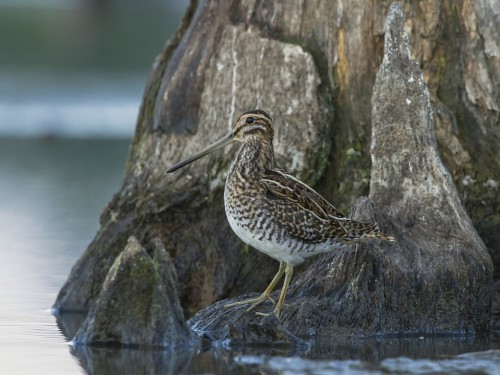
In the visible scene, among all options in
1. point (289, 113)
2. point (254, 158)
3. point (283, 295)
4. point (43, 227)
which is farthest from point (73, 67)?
point (283, 295)

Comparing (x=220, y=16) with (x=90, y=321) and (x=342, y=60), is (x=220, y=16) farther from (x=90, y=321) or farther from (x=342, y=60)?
(x=90, y=321)

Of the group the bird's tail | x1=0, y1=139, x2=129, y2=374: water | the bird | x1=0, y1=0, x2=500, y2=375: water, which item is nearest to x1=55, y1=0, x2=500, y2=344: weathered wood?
x1=0, y1=139, x2=129, y2=374: water

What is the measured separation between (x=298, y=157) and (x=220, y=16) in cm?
134

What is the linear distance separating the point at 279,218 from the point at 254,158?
0.55m

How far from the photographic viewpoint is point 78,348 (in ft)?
29.7

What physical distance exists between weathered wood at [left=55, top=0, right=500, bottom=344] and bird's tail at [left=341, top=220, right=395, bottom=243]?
1.51 metres

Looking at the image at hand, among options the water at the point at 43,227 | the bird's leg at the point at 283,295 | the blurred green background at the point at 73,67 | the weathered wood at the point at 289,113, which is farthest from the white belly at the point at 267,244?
the blurred green background at the point at 73,67

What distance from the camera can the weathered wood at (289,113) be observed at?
10.7 meters

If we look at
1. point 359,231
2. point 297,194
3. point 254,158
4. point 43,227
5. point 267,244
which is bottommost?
point 43,227

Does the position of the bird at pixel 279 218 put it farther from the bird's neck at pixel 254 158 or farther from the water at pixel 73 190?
the water at pixel 73 190

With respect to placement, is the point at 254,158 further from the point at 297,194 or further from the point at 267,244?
the point at 267,244

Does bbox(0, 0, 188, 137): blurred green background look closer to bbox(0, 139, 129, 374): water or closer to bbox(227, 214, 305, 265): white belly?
bbox(0, 139, 129, 374): water

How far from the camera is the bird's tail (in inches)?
363

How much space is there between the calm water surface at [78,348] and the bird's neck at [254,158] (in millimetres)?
1253
